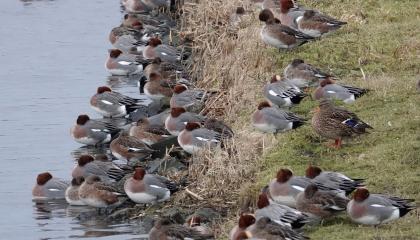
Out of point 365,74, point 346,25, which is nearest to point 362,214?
point 365,74

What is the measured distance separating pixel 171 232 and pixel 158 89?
22.8 feet

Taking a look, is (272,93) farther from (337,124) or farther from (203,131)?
(337,124)

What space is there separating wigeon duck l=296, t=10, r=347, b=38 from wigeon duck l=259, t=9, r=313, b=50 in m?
0.21

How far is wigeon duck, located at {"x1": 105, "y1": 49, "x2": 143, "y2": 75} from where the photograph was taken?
1866 cm

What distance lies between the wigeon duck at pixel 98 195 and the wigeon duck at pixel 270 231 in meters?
3.33

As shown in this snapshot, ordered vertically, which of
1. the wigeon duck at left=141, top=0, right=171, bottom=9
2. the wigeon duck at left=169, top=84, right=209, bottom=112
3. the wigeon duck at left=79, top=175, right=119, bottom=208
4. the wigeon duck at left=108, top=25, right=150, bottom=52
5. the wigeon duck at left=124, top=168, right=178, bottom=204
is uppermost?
the wigeon duck at left=124, top=168, right=178, bottom=204

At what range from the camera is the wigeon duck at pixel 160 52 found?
18.3 metres

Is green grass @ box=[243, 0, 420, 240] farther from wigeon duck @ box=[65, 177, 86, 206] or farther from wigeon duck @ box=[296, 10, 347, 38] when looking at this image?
wigeon duck @ box=[65, 177, 86, 206]

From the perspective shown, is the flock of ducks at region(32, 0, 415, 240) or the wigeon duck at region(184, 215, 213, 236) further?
the wigeon duck at region(184, 215, 213, 236)

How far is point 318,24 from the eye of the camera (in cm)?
1529

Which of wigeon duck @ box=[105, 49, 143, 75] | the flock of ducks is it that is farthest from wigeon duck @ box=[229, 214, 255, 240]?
wigeon duck @ box=[105, 49, 143, 75]

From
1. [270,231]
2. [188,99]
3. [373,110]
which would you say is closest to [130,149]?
[188,99]

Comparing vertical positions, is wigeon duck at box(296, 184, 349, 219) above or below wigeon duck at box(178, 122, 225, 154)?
above

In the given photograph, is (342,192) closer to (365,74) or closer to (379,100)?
(379,100)
